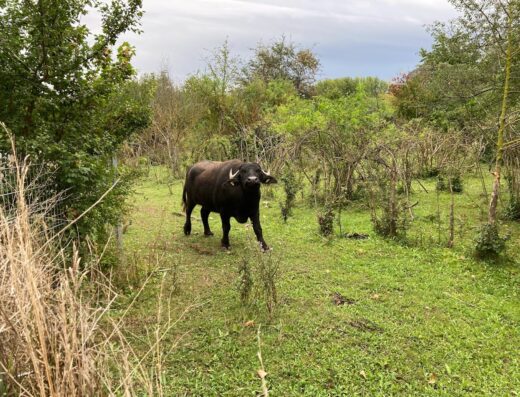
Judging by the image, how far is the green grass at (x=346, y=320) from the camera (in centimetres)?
381

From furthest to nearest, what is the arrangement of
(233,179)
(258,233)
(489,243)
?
(258,233)
(233,179)
(489,243)

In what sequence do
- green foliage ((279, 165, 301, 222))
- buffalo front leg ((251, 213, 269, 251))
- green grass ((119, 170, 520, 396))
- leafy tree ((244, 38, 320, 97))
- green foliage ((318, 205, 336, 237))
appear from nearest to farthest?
1. green grass ((119, 170, 520, 396))
2. buffalo front leg ((251, 213, 269, 251))
3. green foliage ((318, 205, 336, 237))
4. green foliage ((279, 165, 301, 222))
5. leafy tree ((244, 38, 320, 97))

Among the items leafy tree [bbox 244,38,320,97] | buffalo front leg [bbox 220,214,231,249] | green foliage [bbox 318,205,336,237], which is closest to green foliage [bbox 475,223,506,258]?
green foliage [bbox 318,205,336,237]

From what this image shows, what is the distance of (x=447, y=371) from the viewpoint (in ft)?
13.0

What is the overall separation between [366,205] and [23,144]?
8189 millimetres

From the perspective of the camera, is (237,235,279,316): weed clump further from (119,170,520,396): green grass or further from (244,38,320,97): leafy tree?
(244,38,320,97): leafy tree

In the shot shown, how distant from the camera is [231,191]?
736 centimetres

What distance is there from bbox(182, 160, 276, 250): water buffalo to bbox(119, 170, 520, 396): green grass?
0.55 metres

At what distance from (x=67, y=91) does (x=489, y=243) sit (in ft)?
20.9

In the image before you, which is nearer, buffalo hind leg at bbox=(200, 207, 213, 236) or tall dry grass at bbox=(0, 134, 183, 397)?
tall dry grass at bbox=(0, 134, 183, 397)

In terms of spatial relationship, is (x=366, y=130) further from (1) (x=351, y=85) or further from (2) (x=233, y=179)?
(1) (x=351, y=85)

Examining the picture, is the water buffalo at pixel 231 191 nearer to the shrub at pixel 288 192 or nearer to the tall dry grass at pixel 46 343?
the shrub at pixel 288 192

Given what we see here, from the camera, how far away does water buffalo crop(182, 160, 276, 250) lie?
7180 mm

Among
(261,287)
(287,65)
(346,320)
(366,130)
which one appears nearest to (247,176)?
(261,287)
